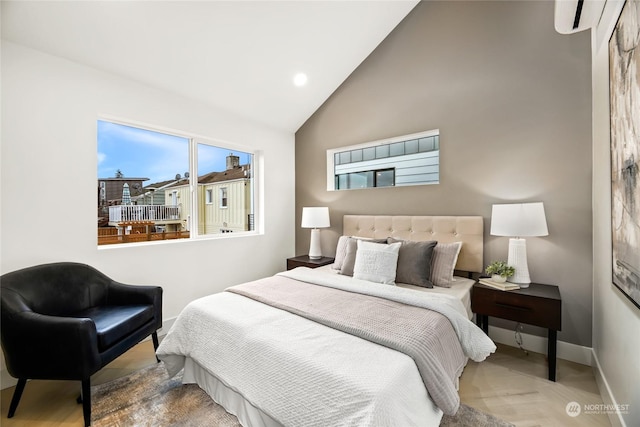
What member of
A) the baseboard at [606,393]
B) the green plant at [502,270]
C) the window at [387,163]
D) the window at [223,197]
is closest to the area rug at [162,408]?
the baseboard at [606,393]

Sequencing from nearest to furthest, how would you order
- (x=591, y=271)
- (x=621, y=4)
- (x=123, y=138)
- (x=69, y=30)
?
1. (x=621, y=4)
2. (x=69, y=30)
3. (x=591, y=271)
4. (x=123, y=138)

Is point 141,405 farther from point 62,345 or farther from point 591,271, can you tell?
point 591,271

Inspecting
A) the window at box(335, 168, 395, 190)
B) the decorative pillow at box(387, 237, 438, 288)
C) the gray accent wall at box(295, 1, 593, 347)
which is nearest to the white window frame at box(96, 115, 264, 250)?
the window at box(335, 168, 395, 190)

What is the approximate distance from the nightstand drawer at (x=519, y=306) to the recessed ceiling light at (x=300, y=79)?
3046mm

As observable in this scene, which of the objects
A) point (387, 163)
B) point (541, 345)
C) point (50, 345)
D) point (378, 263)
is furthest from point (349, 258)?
point (50, 345)

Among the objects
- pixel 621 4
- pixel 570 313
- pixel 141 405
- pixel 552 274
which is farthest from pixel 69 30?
pixel 570 313

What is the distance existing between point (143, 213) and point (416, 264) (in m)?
2.88

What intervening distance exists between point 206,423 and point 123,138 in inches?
105

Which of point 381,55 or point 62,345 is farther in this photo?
point 381,55

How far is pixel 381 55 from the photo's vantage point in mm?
3441

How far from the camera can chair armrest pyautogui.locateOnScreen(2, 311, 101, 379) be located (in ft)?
5.38

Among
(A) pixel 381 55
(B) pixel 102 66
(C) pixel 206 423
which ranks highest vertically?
(A) pixel 381 55

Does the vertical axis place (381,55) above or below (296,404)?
above

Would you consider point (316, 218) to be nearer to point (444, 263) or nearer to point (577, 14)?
point (444, 263)
